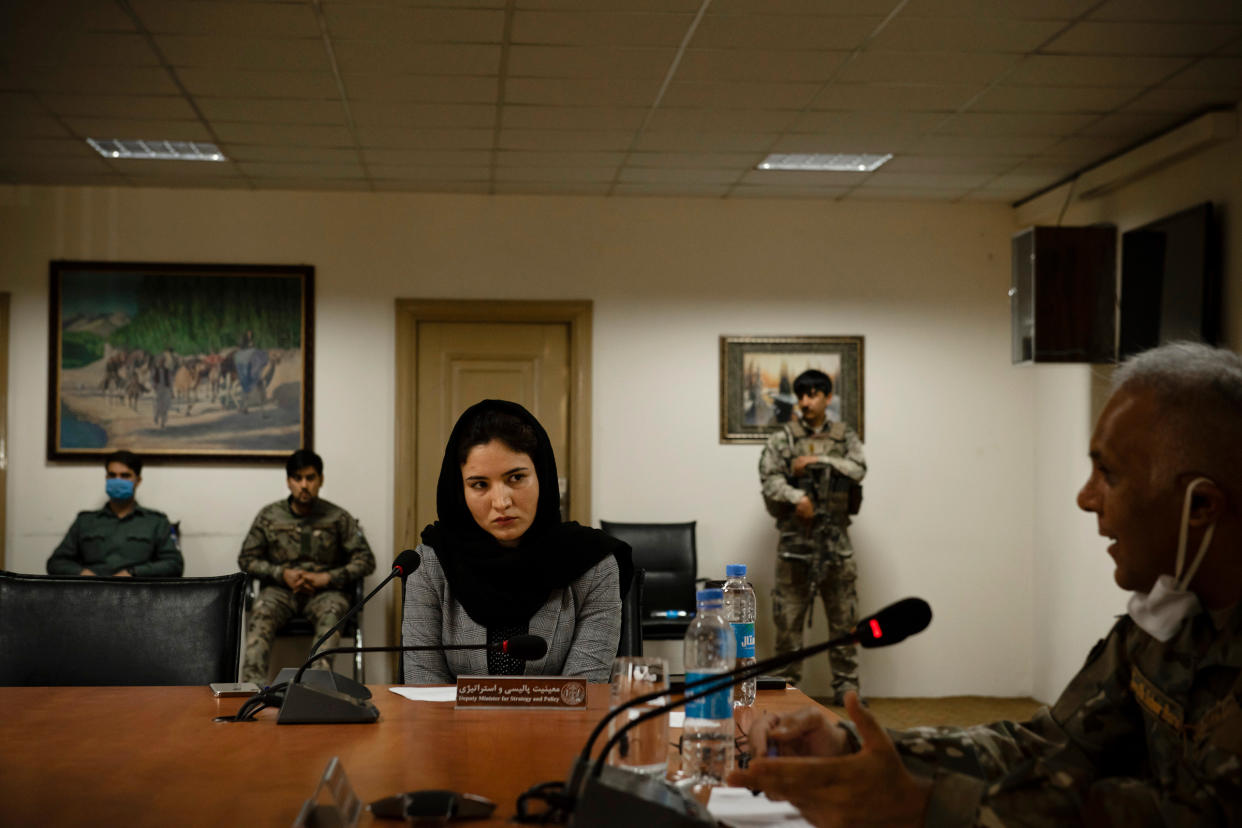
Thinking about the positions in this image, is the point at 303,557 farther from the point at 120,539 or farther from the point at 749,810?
the point at 749,810

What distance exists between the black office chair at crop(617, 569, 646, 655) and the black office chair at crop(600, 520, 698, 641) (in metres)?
3.02

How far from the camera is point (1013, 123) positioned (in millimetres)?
5035

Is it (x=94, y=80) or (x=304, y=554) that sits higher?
(x=94, y=80)

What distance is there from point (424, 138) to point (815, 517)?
112 inches

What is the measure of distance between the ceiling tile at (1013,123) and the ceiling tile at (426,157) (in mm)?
2274

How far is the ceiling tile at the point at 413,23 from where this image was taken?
375cm

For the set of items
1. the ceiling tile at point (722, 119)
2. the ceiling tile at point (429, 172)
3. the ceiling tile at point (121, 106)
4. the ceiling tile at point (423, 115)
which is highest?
the ceiling tile at point (722, 119)

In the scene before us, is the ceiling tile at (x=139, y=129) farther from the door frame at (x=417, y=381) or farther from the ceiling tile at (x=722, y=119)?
the ceiling tile at (x=722, y=119)

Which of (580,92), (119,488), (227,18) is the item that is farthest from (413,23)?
(119,488)

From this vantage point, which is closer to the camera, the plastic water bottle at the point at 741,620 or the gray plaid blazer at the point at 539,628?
the plastic water bottle at the point at 741,620

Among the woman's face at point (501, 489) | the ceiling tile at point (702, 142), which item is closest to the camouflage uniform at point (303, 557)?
the ceiling tile at point (702, 142)

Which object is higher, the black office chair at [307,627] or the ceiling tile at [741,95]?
the ceiling tile at [741,95]

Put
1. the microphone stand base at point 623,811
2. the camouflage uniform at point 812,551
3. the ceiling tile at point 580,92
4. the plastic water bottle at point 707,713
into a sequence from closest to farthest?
the microphone stand base at point 623,811
the plastic water bottle at point 707,713
the ceiling tile at point 580,92
the camouflage uniform at point 812,551

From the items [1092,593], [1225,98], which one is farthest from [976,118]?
[1092,593]
